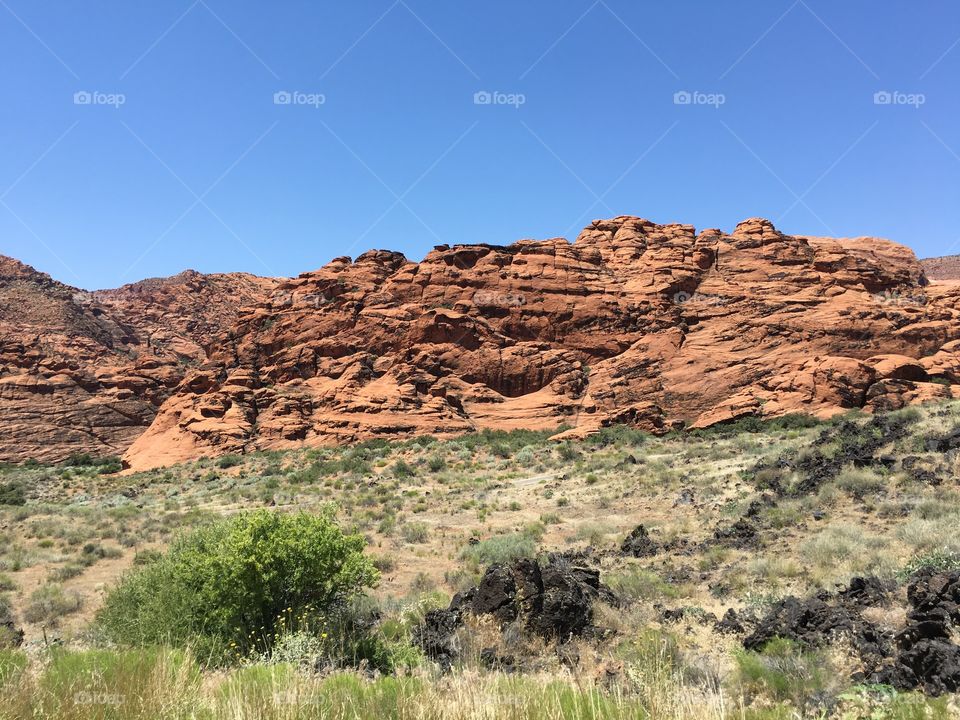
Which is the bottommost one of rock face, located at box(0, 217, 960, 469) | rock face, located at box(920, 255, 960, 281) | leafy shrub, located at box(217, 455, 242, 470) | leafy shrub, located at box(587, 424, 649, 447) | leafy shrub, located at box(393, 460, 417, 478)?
leafy shrub, located at box(393, 460, 417, 478)

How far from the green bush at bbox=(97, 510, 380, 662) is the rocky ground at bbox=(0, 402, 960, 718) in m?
1.05

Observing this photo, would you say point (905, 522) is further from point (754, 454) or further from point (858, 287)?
point (858, 287)

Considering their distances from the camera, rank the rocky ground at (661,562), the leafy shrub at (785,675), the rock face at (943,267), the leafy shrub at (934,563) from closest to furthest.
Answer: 1. the leafy shrub at (785,675)
2. the rocky ground at (661,562)
3. the leafy shrub at (934,563)
4. the rock face at (943,267)

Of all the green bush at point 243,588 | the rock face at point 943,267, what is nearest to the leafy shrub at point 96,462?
the green bush at point 243,588

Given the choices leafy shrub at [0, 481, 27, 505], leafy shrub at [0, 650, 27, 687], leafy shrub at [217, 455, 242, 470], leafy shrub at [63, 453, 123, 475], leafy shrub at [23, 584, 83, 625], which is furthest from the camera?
leafy shrub at [63, 453, 123, 475]

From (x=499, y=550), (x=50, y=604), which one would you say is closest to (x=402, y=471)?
(x=499, y=550)

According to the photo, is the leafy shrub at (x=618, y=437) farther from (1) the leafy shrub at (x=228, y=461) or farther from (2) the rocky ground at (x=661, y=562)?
(1) the leafy shrub at (x=228, y=461)

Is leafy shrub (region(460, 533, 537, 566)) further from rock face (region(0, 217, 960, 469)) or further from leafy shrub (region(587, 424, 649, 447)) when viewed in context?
rock face (region(0, 217, 960, 469))

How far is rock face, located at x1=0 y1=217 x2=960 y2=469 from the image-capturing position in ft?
136

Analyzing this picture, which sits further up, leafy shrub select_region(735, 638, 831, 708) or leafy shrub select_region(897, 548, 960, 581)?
leafy shrub select_region(897, 548, 960, 581)

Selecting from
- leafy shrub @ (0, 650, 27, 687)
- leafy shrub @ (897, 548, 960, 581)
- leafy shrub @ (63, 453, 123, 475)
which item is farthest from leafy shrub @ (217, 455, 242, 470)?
leafy shrub @ (897, 548, 960, 581)

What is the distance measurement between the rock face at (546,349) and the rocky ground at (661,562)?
14.7 meters

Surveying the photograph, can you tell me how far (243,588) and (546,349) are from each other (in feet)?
143

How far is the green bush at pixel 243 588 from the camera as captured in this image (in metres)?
6.43
